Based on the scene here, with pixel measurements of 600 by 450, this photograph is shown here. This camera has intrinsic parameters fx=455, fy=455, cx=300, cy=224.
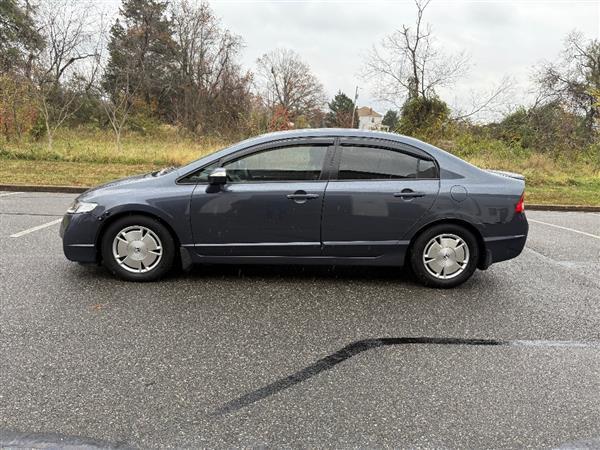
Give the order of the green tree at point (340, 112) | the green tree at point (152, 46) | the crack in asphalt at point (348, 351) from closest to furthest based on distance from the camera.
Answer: the crack in asphalt at point (348, 351) < the green tree at point (152, 46) < the green tree at point (340, 112)

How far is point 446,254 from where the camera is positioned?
443 cm

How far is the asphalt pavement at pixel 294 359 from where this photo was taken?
7.59 feet

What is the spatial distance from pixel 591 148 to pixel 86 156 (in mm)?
19357

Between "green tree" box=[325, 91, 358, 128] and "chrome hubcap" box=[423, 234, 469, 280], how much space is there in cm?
4399

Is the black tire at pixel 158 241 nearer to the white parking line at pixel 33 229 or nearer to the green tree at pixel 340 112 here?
the white parking line at pixel 33 229

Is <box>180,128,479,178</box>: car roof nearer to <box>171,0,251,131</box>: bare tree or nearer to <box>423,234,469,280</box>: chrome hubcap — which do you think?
<box>423,234,469,280</box>: chrome hubcap

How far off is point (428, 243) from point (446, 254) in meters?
0.21

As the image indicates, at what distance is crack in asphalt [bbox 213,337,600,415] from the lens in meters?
2.55

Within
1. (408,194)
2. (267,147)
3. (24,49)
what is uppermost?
(24,49)

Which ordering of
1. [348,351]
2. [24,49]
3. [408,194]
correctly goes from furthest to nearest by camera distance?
→ 1. [24,49]
2. [408,194]
3. [348,351]

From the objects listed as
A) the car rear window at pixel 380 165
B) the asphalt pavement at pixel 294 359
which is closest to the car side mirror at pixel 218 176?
the asphalt pavement at pixel 294 359

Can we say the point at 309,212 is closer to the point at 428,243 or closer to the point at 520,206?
the point at 428,243

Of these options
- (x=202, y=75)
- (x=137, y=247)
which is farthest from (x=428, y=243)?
(x=202, y=75)

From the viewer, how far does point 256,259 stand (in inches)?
174
